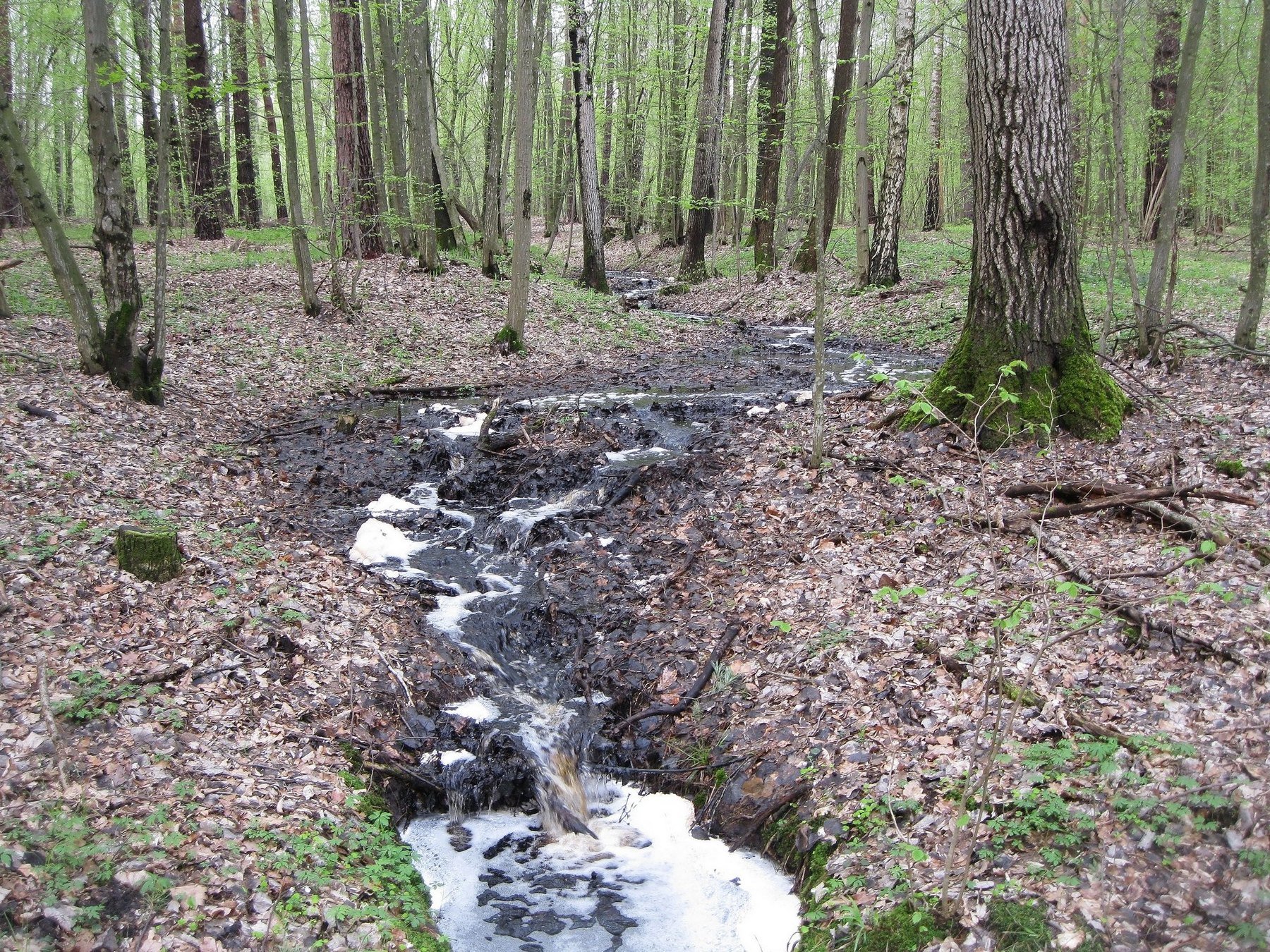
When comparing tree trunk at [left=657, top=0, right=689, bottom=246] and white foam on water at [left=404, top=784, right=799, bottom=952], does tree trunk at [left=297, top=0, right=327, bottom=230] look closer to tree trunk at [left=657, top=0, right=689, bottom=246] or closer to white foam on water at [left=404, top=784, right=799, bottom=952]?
white foam on water at [left=404, top=784, right=799, bottom=952]

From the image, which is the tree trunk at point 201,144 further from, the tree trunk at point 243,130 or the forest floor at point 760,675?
the forest floor at point 760,675

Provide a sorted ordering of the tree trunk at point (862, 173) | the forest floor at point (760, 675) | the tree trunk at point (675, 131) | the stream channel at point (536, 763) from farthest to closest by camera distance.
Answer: the tree trunk at point (675, 131), the tree trunk at point (862, 173), the stream channel at point (536, 763), the forest floor at point (760, 675)


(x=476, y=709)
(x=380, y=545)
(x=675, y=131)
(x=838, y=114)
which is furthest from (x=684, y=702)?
(x=675, y=131)

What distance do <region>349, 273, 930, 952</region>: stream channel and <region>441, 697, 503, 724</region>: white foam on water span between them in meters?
0.01

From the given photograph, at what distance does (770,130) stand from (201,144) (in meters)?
15.1

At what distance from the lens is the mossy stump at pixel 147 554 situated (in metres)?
5.61

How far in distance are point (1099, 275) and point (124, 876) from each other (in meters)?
16.5

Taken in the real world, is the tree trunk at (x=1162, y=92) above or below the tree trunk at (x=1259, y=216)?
above

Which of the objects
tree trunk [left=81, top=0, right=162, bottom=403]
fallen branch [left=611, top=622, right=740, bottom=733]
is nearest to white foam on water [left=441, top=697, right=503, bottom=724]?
fallen branch [left=611, top=622, right=740, bottom=733]

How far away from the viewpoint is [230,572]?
6.07 m

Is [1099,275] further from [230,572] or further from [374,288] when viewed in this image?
[230,572]

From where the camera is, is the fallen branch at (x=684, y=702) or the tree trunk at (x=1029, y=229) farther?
the tree trunk at (x=1029, y=229)

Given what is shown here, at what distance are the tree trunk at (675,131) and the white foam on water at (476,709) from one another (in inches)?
832

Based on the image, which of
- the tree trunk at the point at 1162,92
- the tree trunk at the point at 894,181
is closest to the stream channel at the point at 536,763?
the tree trunk at the point at 894,181
